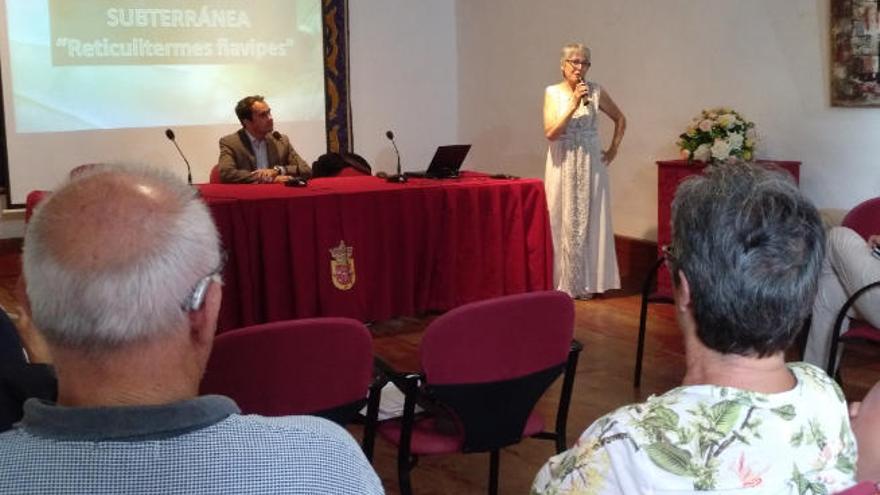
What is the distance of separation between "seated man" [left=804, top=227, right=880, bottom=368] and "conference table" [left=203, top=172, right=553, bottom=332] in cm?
199

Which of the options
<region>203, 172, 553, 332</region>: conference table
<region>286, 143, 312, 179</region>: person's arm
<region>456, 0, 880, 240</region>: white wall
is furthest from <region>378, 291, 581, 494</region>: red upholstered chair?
<region>286, 143, 312, 179</region>: person's arm

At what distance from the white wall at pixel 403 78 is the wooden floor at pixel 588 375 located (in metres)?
3.00

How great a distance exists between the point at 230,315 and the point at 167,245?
384 centimetres

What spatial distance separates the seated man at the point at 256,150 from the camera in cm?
600

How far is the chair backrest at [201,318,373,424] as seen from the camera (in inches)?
88.0

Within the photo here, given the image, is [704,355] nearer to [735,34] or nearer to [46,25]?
[735,34]

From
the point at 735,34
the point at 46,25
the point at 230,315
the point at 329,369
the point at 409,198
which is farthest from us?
the point at 46,25

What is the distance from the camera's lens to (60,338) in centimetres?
106

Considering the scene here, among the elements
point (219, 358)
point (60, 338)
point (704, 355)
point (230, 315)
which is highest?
point (60, 338)

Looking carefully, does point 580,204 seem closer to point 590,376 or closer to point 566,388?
point 590,376

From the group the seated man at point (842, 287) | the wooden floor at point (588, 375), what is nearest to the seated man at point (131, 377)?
the wooden floor at point (588, 375)

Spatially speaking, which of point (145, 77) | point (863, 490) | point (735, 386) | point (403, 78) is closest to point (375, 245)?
point (145, 77)

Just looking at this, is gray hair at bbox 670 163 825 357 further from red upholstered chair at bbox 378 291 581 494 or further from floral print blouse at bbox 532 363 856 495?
red upholstered chair at bbox 378 291 581 494

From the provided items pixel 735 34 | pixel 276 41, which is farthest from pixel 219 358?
pixel 276 41
